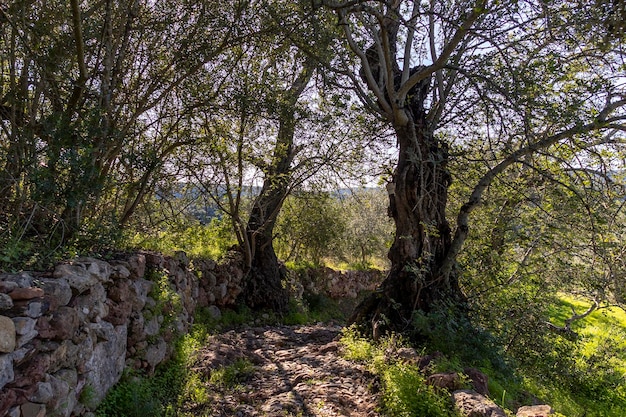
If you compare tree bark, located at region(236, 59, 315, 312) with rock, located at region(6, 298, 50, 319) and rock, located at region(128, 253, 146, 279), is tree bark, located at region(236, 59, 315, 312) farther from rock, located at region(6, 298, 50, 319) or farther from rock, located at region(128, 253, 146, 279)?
rock, located at region(6, 298, 50, 319)

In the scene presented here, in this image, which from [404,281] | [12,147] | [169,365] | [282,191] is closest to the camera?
[12,147]

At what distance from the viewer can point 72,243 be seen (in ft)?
13.9

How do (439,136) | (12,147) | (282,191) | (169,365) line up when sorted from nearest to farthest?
(12,147) < (169,365) < (439,136) < (282,191)

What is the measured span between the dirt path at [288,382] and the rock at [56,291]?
6.15ft

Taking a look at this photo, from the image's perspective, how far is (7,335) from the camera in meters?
2.43

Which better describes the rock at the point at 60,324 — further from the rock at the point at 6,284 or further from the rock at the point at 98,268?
the rock at the point at 98,268

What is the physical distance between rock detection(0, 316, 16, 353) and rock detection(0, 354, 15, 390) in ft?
0.14

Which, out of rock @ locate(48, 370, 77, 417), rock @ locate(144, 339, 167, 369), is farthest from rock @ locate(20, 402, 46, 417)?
rock @ locate(144, 339, 167, 369)

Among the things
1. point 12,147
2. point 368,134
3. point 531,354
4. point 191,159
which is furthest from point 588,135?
point 12,147

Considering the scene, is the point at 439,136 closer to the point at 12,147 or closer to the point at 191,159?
the point at 191,159

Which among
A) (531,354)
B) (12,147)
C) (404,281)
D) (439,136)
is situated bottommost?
(531,354)

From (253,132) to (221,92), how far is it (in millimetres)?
1322

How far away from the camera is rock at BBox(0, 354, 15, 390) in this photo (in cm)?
238

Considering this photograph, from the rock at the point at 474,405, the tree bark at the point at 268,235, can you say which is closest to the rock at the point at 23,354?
the rock at the point at 474,405
